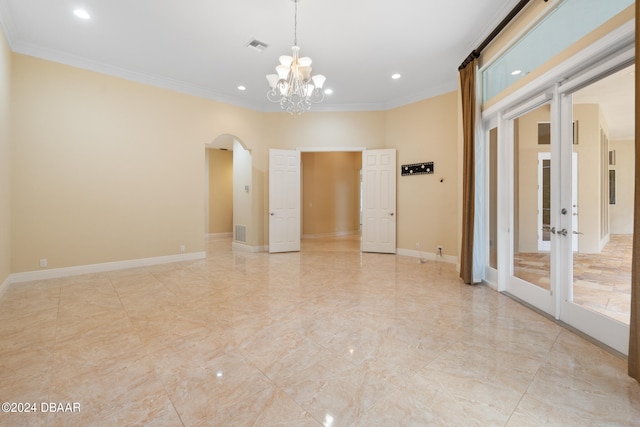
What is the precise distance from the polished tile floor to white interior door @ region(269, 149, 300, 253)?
3.09 metres

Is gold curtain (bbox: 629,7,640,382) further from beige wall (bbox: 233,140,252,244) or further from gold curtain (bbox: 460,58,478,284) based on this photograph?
beige wall (bbox: 233,140,252,244)

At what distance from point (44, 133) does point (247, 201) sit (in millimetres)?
3923

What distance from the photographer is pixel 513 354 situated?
7.96ft

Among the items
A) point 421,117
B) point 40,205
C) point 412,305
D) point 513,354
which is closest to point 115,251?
point 40,205

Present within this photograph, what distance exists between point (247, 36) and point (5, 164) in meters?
3.90

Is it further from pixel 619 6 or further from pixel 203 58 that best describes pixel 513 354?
pixel 203 58

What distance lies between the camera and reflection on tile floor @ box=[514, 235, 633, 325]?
8.02 feet

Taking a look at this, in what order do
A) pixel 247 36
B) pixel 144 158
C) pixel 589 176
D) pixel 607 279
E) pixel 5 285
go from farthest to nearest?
pixel 144 158, pixel 247 36, pixel 5 285, pixel 589 176, pixel 607 279

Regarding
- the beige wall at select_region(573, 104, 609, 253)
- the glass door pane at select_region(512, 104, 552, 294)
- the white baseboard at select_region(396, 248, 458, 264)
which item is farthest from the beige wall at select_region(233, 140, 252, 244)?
the beige wall at select_region(573, 104, 609, 253)

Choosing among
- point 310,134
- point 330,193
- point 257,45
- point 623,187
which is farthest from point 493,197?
point 330,193

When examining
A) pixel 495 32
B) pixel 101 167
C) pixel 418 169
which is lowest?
pixel 101 167

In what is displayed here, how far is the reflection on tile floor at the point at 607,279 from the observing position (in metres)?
2.45

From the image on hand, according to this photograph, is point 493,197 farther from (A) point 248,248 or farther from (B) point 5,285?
(B) point 5,285

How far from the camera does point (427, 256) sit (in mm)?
6422
